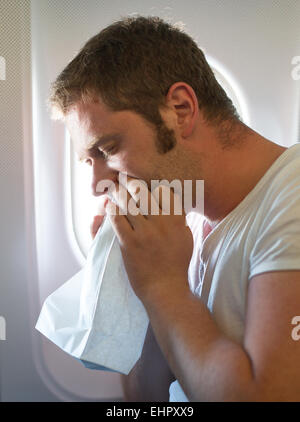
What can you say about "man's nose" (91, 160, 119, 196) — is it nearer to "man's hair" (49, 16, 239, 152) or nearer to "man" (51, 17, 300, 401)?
"man" (51, 17, 300, 401)

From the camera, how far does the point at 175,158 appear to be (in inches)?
28.8

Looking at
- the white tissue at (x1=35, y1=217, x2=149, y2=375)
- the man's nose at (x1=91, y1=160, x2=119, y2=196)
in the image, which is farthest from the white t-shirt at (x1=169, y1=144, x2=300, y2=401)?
the man's nose at (x1=91, y1=160, x2=119, y2=196)

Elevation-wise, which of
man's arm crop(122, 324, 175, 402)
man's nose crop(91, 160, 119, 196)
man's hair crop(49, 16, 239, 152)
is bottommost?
man's arm crop(122, 324, 175, 402)

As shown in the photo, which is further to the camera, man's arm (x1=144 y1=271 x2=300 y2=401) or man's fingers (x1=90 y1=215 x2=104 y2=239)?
man's fingers (x1=90 y1=215 x2=104 y2=239)

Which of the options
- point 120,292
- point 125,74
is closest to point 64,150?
point 125,74

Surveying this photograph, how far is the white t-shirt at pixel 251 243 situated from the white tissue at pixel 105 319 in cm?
15

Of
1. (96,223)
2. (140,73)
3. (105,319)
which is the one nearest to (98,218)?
(96,223)

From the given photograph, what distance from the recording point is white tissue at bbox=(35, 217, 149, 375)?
0.73 metres

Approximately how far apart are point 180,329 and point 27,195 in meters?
0.60

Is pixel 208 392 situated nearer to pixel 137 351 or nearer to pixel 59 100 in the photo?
pixel 137 351

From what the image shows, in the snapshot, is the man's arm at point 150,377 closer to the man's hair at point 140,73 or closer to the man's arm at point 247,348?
the man's arm at point 247,348

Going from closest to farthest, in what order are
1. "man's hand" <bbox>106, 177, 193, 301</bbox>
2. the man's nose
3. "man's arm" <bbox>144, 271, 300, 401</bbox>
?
"man's arm" <bbox>144, 271, 300, 401</bbox> < "man's hand" <bbox>106, 177, 193, 301</bbox> < the man's nose

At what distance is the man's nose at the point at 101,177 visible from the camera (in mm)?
767

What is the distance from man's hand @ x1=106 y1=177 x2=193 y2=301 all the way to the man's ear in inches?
6.3
